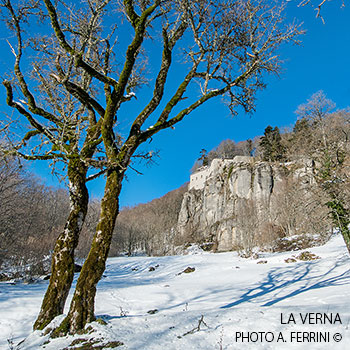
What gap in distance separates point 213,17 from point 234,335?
574cm

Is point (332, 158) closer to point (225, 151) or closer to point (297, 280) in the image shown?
point (297, 280)

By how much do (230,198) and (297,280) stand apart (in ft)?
122

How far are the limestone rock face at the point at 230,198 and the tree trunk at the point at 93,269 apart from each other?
33.4 meters

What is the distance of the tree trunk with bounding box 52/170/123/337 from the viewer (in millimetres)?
3398

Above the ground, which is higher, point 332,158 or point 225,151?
point 225,151

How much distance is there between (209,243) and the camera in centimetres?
4316

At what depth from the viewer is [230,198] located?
47156 mm

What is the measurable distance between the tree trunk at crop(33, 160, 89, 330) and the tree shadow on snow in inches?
214

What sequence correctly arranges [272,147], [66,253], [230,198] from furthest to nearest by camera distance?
[272,147], [230,198], [66,253]

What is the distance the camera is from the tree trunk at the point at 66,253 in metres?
3.99

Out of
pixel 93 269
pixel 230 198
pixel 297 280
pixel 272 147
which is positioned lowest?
pixel 297 280

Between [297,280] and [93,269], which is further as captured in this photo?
[297,280]

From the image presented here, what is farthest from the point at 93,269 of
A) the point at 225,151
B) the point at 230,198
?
the point at 225,151

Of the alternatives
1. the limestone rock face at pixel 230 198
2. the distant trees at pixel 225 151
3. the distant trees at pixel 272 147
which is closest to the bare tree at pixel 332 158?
the limestone rock face at pixel 230 198
